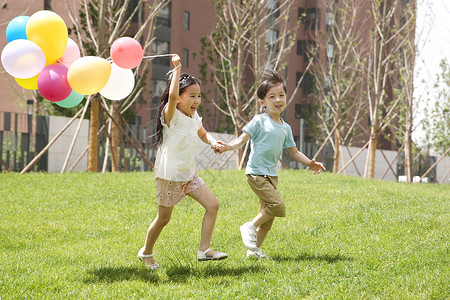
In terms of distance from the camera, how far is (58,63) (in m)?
4.92

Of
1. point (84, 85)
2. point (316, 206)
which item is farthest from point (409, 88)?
point (84, 85)

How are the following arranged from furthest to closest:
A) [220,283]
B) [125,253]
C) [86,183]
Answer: [86,183] → [125,253] → [220,283]

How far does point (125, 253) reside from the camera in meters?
5.28

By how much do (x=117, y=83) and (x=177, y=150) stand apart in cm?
111

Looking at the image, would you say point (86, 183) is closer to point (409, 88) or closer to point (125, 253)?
point (125, 253)

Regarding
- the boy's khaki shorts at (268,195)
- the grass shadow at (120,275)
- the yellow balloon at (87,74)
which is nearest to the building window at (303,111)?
the boy's khaki shorts at (268,195)

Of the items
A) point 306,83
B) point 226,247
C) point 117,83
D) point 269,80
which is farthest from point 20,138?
point 306,83

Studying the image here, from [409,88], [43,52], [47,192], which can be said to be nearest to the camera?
[43,52]

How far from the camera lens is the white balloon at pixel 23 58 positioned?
456cm

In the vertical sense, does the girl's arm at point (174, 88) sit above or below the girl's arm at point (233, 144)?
above

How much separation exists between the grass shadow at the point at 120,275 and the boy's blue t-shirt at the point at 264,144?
4.62ft

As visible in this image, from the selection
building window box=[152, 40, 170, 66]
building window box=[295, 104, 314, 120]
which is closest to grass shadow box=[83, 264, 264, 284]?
building window box=[152, 40, 170, 66]

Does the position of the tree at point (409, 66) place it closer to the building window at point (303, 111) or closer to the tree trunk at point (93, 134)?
the tree trunk at point (93, 134)

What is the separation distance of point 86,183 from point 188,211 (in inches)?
143
